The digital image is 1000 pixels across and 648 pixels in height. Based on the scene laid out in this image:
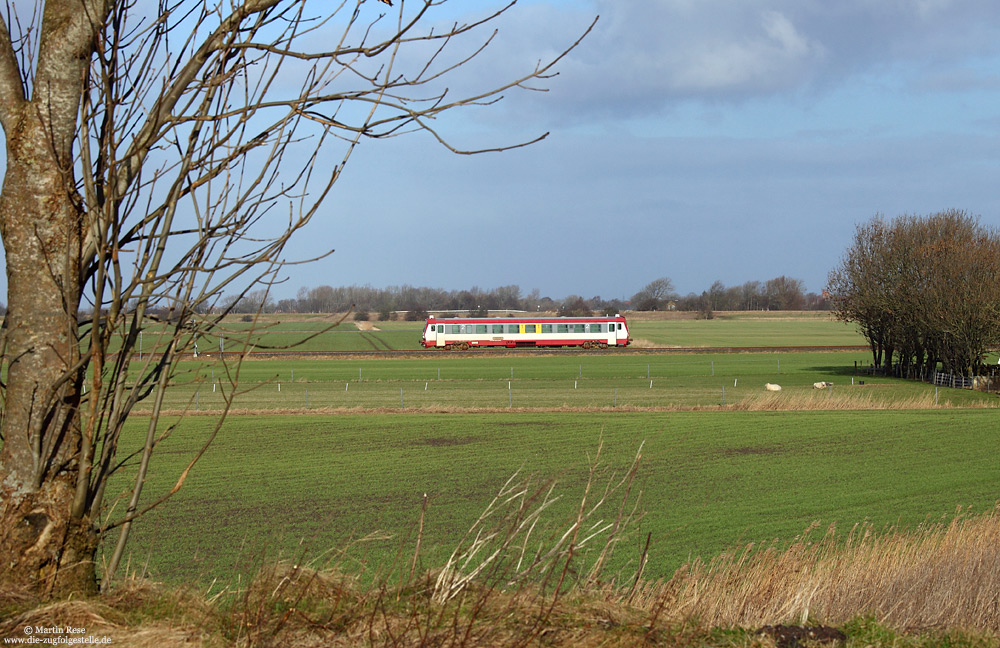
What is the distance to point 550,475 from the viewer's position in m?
16.8

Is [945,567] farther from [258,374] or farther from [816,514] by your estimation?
[258,374]

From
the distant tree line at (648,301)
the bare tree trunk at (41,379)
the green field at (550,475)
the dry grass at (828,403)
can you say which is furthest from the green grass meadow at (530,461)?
the distant tree line at (648,301)

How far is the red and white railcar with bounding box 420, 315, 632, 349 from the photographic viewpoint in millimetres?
66188

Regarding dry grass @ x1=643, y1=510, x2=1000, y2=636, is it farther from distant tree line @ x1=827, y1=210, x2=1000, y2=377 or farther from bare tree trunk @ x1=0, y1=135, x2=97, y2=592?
distant tree line @ x1=827, y1=210, x2=1000, y2=377

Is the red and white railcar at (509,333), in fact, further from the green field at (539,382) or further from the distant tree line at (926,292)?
the distant tree line at (926,292)

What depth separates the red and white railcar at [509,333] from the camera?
6619 centimetres

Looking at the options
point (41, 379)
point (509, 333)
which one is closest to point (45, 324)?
point (41, 379)

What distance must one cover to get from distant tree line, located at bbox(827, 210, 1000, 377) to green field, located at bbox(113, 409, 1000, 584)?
1549 cm

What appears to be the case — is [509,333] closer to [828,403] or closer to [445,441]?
[828,403]

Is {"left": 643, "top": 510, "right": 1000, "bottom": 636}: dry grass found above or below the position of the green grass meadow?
above

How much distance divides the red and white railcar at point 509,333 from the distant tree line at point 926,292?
816 inches

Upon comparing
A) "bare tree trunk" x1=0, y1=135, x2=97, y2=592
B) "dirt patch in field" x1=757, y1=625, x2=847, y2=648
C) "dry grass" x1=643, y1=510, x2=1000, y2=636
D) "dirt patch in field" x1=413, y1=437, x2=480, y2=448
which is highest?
"bare tree trunk" x1=0, y1=135, x2=97, y2=592

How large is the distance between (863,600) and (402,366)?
4905 cm

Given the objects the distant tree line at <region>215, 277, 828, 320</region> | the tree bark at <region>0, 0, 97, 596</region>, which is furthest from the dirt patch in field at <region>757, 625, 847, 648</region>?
the distant tree line at <region>215, 277, 828, 320</region>
